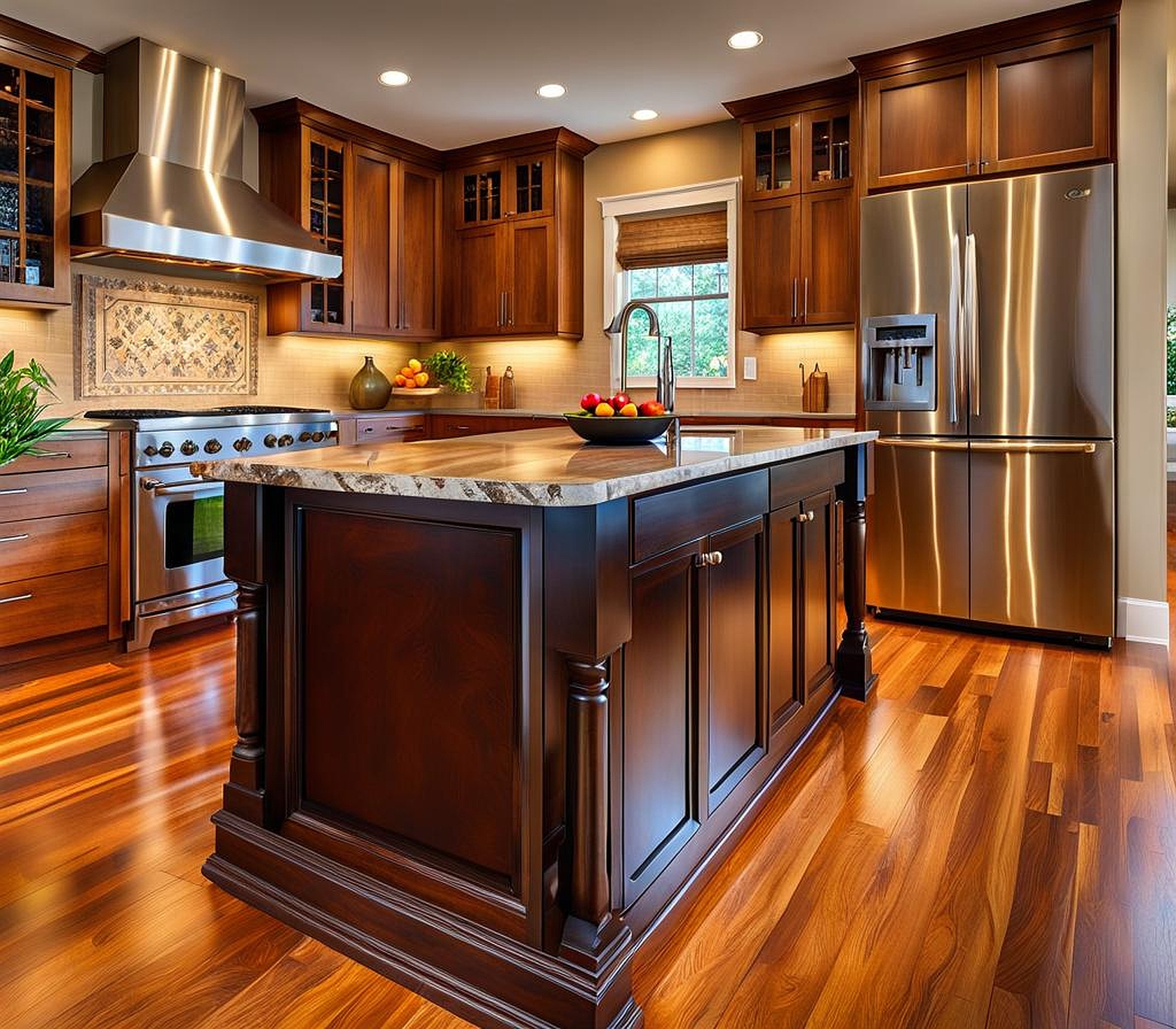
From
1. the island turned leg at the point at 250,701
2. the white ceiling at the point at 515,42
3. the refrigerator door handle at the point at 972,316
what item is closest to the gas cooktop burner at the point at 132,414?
the white ceiling at the point at 515,42

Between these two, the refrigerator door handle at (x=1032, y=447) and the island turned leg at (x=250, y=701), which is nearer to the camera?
the island turned leg at (x=250, y=701)

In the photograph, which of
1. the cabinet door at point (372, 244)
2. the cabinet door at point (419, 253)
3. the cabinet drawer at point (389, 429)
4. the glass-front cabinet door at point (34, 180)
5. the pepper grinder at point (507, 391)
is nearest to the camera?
the glass-front cabinet door at point (34, 180)

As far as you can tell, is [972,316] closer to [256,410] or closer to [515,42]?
[515,42]

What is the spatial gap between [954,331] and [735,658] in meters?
2.51

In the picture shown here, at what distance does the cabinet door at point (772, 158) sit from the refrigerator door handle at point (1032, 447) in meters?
1.76

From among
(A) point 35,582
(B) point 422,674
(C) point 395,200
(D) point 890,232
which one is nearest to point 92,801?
(B) point 422,674

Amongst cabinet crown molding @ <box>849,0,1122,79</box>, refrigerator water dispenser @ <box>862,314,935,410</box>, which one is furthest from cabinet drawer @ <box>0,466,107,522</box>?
cabinet crown molding @ <box>849,0,1122,79</box>

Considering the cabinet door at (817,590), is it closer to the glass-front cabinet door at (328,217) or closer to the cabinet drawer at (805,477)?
the cabinet drawer at (805,477)

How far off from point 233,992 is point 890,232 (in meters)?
3.87

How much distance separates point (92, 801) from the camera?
2.25 metres

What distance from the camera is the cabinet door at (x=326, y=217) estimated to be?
493cm

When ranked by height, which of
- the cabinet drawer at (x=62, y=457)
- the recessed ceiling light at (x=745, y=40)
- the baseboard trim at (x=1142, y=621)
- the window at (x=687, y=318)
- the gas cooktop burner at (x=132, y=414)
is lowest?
the baseboard trim at (x=1142, y=621)

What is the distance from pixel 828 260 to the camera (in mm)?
4578

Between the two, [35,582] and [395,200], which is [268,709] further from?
[395,200]
